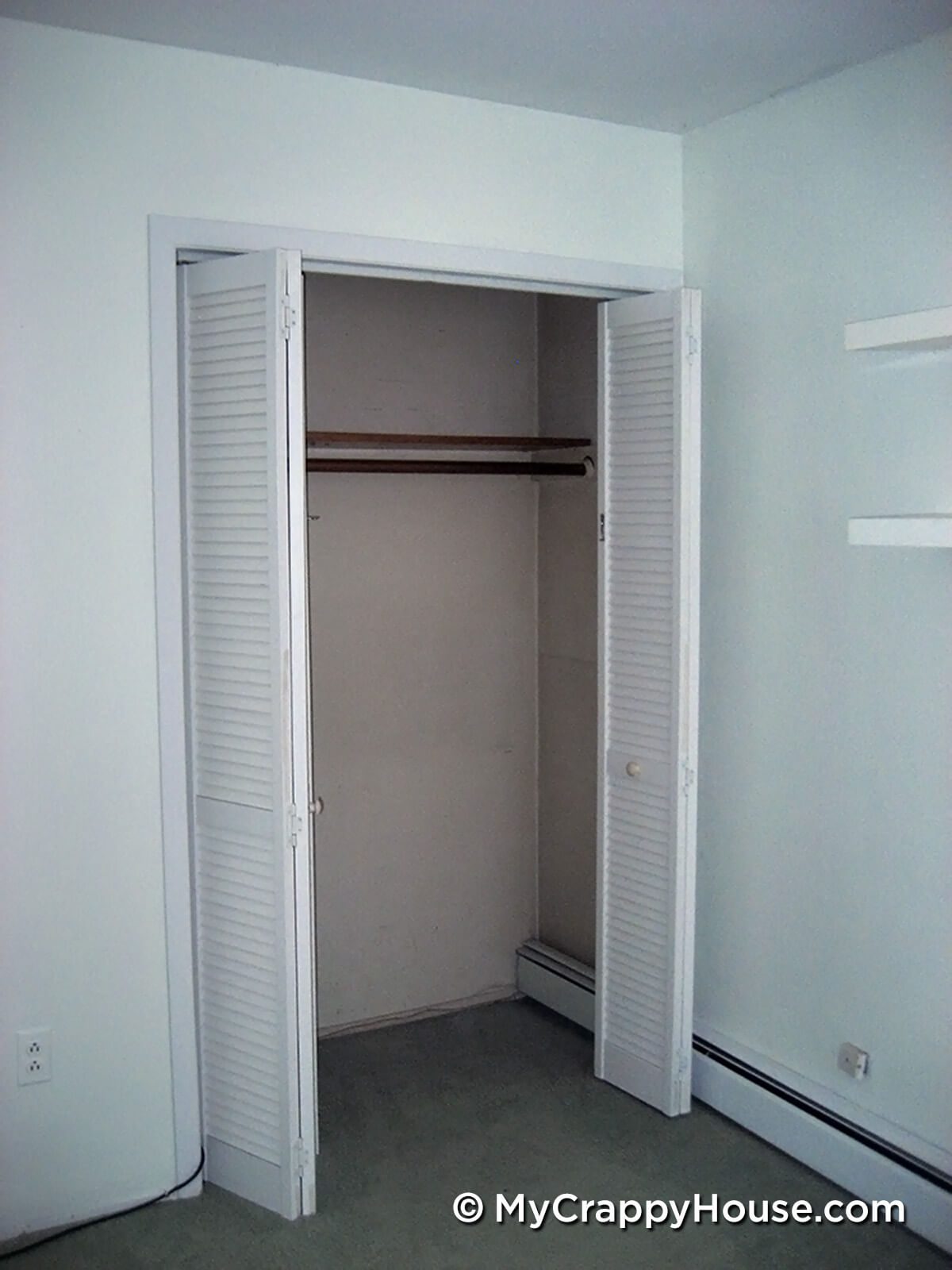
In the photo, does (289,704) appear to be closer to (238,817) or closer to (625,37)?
(238,817)

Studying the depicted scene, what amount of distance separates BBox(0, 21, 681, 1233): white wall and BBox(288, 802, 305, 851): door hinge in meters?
0.31

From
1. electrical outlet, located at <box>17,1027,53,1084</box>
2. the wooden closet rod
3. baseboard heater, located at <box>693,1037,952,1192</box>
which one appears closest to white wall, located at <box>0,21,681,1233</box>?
electrical outlet, located at <box>17,1027,53,1084</box>

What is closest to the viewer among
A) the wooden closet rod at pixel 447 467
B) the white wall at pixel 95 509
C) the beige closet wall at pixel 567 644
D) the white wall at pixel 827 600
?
the white wall at pixel 95 509

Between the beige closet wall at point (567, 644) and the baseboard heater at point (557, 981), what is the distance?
71 mm

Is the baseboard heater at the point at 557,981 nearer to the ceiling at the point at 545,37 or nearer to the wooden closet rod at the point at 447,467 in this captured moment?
the wooden closet rod at the point at 447,467

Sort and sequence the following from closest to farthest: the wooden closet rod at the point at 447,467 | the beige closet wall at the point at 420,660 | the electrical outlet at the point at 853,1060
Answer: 1. the electrical outlet at the point at 853,1060
2. the wooden closet rod at the point at 447,467
3. the beige closet wall at the point at 420,660

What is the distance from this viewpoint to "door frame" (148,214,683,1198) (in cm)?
281

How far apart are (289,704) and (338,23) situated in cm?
140

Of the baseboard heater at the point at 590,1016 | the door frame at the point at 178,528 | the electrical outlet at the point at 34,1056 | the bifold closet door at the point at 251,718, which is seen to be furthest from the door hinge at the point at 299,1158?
the baseboard heater at the point at 590,1016

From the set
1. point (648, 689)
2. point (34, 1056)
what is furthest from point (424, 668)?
point (34, 1056)

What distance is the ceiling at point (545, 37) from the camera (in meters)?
2.52

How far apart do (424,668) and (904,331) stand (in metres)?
2.02

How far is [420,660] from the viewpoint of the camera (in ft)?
13.4

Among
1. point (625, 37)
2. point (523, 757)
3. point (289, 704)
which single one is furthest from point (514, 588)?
point (625, 37)
